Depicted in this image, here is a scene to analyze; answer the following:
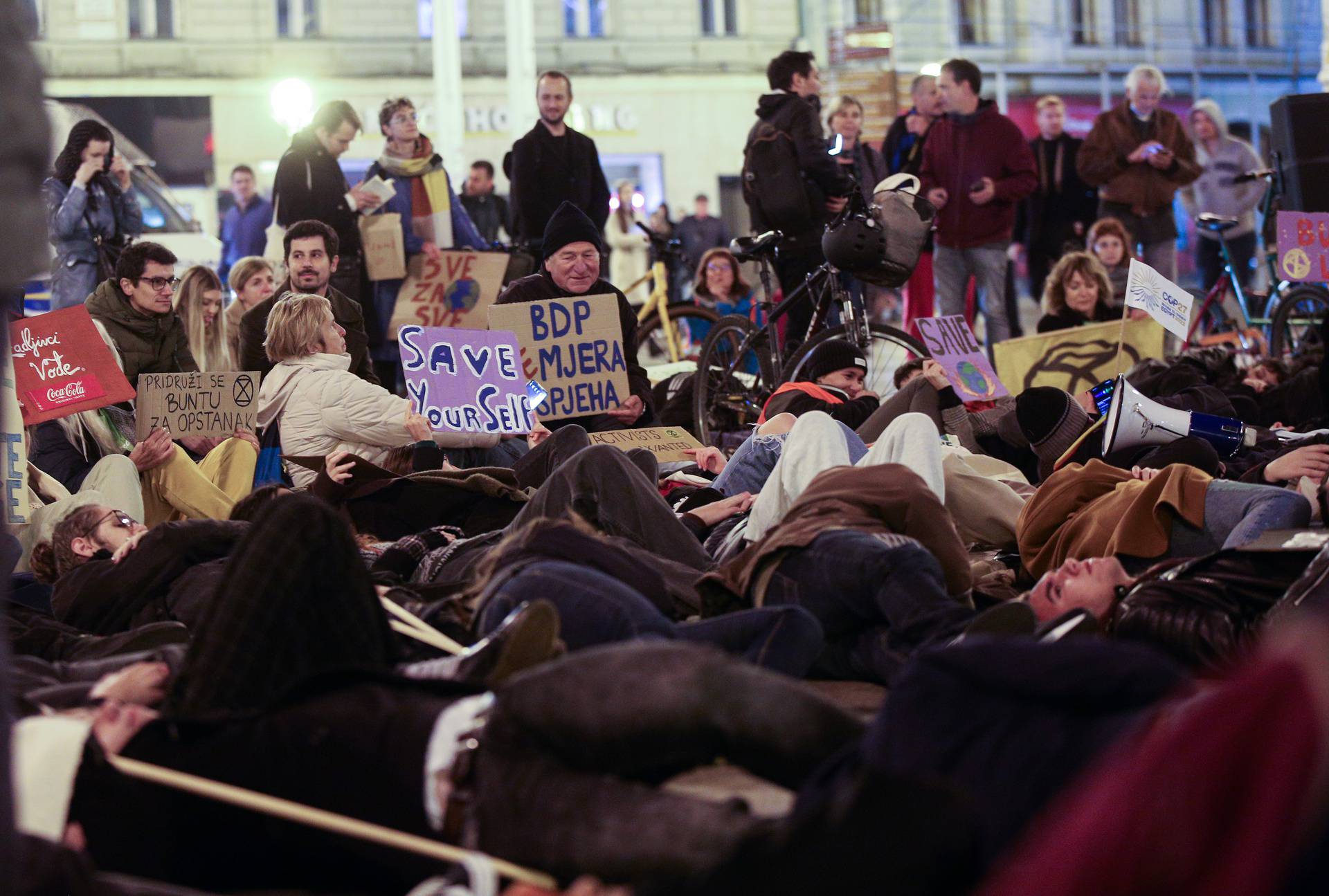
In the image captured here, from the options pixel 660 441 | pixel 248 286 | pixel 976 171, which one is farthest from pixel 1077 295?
pixel 248 286

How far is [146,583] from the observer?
16.5ft

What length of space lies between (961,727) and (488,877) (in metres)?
0.76

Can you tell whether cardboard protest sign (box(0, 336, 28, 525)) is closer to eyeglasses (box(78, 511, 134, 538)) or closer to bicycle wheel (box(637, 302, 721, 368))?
eyeglasses (box(78, 511, 134, 538))

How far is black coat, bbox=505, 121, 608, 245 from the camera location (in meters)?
9.68

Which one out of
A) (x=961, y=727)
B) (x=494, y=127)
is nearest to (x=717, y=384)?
(x=961, y=727)

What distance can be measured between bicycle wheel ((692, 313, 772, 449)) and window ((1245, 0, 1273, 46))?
24.4 m

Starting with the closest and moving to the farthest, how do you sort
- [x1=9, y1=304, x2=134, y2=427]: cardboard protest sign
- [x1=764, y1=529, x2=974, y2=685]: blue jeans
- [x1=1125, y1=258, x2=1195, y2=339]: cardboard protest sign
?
[x1=764, y1=529, x2=974, y2=685]: blue jeans < [x1=9, y1=304, x2=134, y2=427]: cardboard protest sign < [x1=1125, y1=258, x2=1195, y2=339]: cardboard protest sign

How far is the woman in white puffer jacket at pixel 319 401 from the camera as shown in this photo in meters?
6.68

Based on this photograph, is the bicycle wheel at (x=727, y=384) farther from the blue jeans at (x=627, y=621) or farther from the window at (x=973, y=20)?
the window at (x=973, y=20)

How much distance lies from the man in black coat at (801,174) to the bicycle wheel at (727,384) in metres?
0.26

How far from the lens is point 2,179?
2.45 m

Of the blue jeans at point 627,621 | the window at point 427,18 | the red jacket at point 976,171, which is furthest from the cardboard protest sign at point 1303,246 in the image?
the window at point 427,18

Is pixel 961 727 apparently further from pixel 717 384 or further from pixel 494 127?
pixel 494 127

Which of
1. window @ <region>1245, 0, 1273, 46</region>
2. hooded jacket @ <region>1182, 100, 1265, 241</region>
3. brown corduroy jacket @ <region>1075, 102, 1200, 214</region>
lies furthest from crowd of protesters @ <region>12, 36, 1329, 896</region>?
window @ <region>1245, 0, 1273, 46</region>
